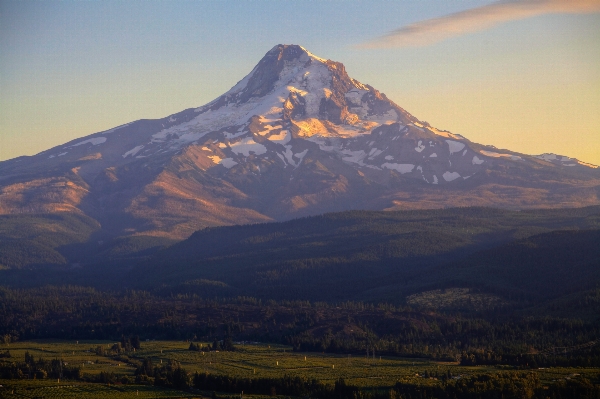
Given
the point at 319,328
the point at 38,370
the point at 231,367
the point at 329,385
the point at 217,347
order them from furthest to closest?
the point at 319,328
the point at 217,347
the point at 231,367
the point at 38,370
the point at 329,385

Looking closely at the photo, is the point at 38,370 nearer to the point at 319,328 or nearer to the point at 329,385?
the point at 329,385

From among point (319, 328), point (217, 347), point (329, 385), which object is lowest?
point (319, 328)

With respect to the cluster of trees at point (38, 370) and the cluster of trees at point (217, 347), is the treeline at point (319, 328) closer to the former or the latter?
the cluster of trees at point (217, 347)

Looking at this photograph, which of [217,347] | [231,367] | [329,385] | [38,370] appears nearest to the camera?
[329,385]

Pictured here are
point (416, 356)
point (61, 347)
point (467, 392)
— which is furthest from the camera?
point (61, 347)

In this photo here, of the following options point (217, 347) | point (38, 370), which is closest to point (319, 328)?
point (217, 347)

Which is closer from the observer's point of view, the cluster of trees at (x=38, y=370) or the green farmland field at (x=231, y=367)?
the green farmland field at (x=231, y=367)

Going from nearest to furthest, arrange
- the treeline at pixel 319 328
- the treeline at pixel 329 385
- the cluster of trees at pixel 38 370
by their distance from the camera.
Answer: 1. the treeline at pixel 329 385
2. the cluster of trees at pixel 38 370
3. the treeline at pixel 319 328

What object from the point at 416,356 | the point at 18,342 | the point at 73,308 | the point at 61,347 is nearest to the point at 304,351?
the point at 416,356

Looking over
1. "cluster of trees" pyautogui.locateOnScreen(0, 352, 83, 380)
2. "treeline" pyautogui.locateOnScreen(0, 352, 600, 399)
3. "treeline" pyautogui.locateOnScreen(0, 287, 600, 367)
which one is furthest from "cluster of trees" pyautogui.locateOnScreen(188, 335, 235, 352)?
"cluster of trees" pyautogui.locateOnScreen(0, 352, 83, 380)

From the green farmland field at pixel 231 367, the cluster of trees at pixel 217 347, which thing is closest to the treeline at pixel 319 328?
A: the cluster of trees at pixel 217 347

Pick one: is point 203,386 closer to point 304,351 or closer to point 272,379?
point 272,379
